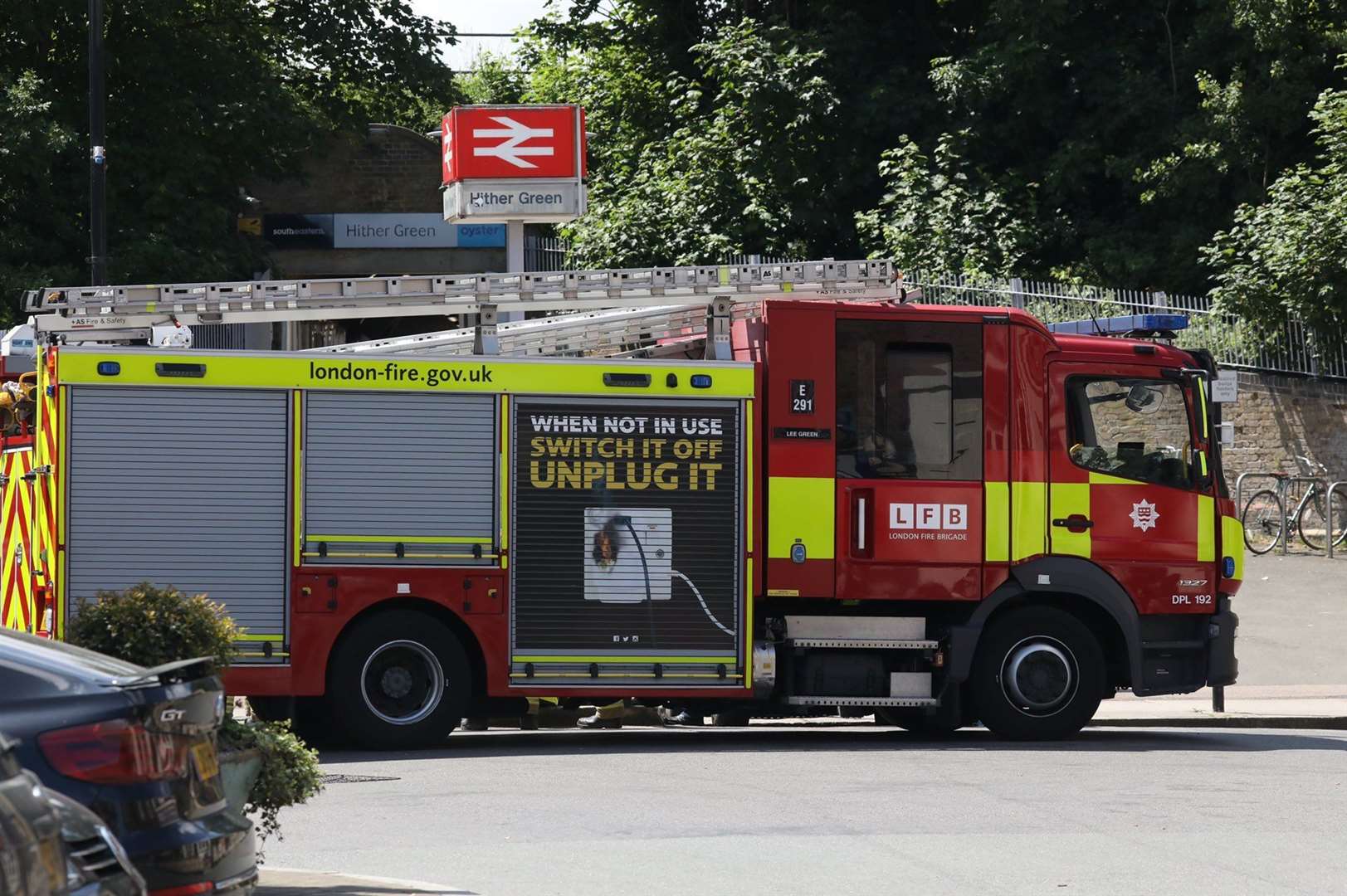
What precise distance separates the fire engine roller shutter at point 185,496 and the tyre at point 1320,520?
50.2 feet

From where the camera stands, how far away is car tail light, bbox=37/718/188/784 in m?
5.69

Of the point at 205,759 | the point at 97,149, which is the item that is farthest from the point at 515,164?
the point at 205,759

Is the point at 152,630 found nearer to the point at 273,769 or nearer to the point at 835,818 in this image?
the point at 273,769

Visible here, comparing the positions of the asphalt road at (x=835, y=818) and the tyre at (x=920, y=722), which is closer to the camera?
the asphalt road at (x=835, y=818)

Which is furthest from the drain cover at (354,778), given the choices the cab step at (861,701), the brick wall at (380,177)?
the brick wall at (380,177)

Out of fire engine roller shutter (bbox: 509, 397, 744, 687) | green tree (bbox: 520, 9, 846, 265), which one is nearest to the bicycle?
green tree (bbox: 520, 9, 846, 265)

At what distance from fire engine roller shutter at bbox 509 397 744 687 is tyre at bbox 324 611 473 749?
17.7 inches

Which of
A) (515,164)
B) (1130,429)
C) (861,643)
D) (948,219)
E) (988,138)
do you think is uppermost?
(988,138)

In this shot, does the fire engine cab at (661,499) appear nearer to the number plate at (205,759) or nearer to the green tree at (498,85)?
the number plate at (205,759)

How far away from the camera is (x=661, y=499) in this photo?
12977 mm

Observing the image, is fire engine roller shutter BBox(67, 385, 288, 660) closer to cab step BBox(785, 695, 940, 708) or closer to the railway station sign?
cab step BBox(785, 695, 940, 708)

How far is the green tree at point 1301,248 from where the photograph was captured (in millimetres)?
24953

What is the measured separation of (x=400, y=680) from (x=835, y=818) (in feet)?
12.6

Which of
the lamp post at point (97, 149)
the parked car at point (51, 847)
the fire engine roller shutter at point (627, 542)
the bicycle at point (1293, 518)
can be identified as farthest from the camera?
the bicycle at point (1293, 518)
